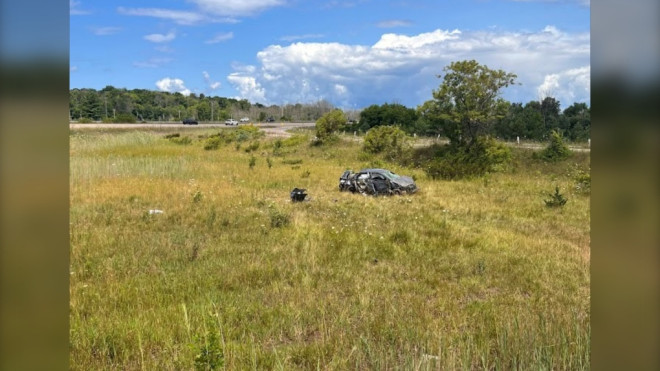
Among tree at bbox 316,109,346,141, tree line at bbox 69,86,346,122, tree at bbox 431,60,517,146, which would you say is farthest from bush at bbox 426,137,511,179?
tree line at bbox 69,86,346,122

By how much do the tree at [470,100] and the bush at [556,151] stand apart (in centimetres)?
299

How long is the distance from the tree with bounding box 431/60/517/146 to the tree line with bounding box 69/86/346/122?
55.2 m

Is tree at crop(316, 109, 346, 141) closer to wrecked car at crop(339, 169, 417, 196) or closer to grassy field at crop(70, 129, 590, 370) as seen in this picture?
wrecked car at crop(339, 169, 417, 196)

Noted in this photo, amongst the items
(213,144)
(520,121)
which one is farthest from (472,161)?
(213,144)

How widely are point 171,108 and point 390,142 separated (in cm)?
7128

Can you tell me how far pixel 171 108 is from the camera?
294ft

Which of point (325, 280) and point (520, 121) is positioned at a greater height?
point (520, 121)

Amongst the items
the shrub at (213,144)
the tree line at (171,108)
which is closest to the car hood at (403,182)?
the shrub at (213,144)

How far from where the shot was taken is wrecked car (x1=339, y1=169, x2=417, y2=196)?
52.6 ft

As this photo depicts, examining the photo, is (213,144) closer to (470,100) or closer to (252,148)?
(252,148)
